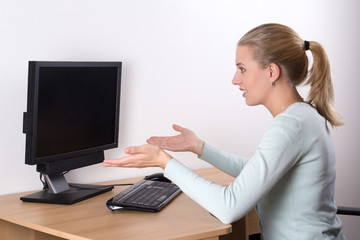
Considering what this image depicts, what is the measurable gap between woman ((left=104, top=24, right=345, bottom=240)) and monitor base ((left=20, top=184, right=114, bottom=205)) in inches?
15.7

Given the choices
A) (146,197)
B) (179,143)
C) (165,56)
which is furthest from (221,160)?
(165,56)

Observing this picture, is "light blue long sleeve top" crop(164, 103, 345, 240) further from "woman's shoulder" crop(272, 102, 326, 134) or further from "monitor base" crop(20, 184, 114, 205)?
"monitor base" crop(20, 184, 114, 205)

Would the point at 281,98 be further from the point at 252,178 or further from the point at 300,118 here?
the point at 252,178

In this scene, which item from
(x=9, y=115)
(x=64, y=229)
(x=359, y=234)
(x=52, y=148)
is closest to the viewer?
(x=64, y=229)

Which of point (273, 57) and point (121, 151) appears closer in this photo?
point (273, 57)

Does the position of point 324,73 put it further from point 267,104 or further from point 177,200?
point 177,200

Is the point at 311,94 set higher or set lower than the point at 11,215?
higher

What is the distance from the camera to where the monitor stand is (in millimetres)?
1799

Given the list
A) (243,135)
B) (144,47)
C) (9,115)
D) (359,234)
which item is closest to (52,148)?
(9,115)

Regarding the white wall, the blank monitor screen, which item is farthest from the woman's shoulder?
the white wall

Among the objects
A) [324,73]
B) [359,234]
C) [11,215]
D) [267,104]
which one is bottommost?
[359,234]

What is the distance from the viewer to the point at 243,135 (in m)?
2.70

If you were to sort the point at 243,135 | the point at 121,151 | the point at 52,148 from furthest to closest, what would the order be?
the point at 243,135 → the point at 121,151 → the point at 52,148

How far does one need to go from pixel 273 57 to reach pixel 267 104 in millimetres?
170
